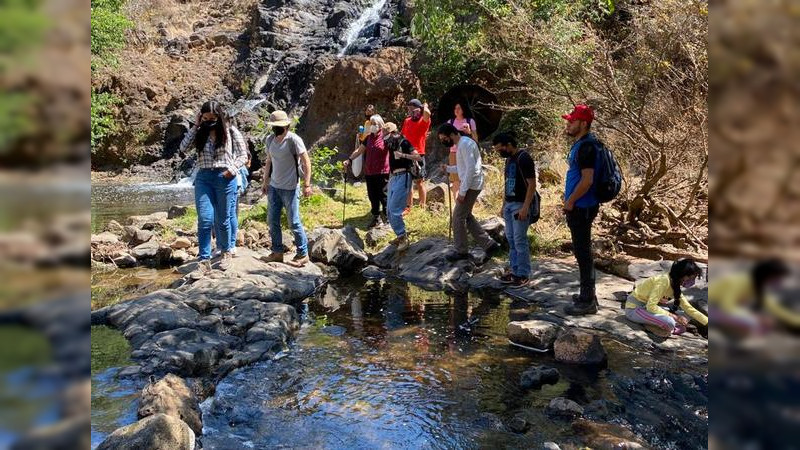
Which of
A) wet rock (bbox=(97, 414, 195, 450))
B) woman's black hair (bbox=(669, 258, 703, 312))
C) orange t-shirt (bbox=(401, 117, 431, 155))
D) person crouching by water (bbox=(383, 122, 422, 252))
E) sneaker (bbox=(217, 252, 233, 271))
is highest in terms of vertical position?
orange t-shirt (bbox=(401, 117, 431, 155))

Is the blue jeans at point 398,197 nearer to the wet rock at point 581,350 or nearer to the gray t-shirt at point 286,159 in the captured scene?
the gray t-shirt at point 286,159

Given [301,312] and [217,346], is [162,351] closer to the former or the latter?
[217,346]

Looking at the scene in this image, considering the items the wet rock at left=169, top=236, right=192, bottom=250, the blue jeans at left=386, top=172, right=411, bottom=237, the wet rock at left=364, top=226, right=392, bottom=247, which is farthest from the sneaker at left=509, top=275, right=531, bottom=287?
the wet rock at left=169, top=236, right=192, bottom=250

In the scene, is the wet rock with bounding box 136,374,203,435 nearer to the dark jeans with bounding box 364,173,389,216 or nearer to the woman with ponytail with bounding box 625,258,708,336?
the woman with ponytail with bounding box 625,258,708,336

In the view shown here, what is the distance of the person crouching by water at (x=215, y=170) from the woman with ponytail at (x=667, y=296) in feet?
14.5

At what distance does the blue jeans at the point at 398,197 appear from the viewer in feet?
27.3

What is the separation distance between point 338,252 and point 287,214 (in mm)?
1200

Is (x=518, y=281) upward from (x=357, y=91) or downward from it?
downward

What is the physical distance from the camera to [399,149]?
845cm

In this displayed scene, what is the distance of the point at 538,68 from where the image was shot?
34.4 feet

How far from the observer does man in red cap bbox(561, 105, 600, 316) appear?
535 cm

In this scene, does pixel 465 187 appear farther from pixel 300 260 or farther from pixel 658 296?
pixel 658 296

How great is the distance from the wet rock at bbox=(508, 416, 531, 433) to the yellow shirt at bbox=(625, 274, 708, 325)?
2189 millimetres

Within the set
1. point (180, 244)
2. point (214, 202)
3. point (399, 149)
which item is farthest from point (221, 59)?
point (214, 202)
